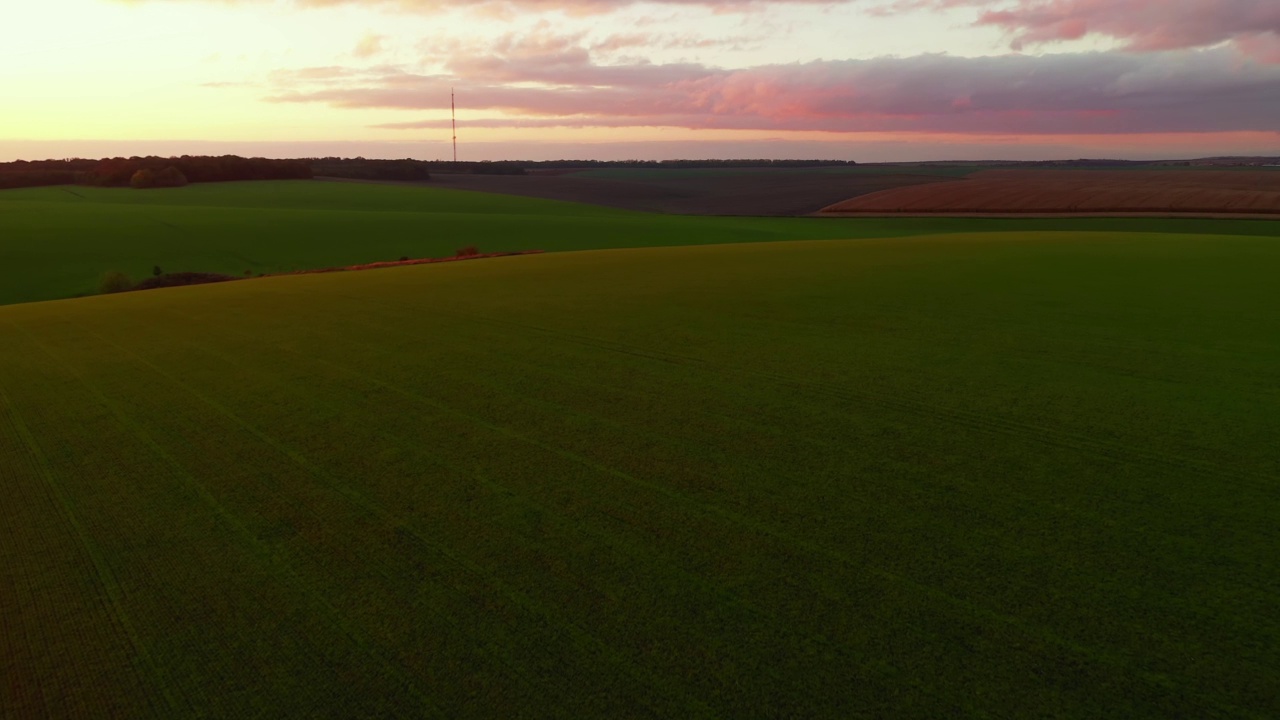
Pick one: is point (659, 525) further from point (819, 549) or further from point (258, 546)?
point (258, 546)

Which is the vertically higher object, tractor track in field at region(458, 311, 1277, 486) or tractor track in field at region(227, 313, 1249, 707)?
tractor track in field at region(458, 311, 1277, 486)

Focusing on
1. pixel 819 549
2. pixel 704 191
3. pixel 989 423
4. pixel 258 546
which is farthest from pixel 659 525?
pixel 704 191

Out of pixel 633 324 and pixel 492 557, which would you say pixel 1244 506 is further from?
pixel 633 324

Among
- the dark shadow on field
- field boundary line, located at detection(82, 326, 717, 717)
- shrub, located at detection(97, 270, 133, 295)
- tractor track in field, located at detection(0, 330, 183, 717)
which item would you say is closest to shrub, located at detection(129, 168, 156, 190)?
the dark shadow on field

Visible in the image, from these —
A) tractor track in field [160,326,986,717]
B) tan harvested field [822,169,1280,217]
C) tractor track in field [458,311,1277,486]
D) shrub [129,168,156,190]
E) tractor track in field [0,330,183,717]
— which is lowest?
tractor track in field [0,330,183,717]

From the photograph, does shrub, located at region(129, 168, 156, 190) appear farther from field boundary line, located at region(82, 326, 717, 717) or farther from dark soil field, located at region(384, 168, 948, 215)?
field boundary line, located at region(82, 326, 717, 717)

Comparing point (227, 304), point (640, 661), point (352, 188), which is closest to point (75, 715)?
point (640, 661)

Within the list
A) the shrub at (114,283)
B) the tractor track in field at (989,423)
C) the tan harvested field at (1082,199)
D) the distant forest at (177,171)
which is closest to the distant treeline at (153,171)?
the distant forest at (177,171)
